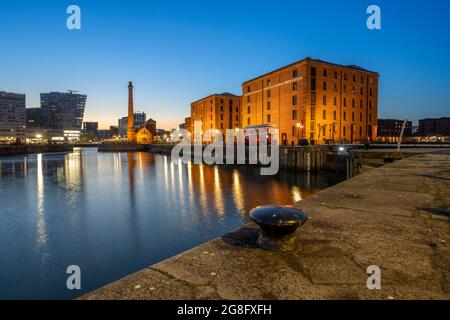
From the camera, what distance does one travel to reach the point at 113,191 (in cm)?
2509

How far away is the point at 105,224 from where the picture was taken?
14.4m

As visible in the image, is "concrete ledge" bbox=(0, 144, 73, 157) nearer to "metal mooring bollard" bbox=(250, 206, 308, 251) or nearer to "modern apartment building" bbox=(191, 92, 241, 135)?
"modern apartment building" bbox=(191, 92, 241, 135)

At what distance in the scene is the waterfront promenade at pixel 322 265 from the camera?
Result: 2.65m

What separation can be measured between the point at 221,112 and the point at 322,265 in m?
81.6

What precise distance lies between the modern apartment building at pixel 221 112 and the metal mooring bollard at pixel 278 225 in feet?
261

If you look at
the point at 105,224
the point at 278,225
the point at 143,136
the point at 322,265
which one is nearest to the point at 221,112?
the point at 143,136

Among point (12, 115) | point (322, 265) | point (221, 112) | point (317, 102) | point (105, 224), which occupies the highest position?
point (12, 115)

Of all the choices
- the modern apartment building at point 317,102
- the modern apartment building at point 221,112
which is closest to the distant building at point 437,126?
the modern apartment building at point 317,102

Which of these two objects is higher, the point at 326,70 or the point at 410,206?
the point at 326,70

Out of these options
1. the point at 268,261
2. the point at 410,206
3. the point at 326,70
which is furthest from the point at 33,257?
the point at 326,70

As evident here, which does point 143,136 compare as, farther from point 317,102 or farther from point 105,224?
point 105,224
